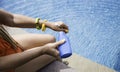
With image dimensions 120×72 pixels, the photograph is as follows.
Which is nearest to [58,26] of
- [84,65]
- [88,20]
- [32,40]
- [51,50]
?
[32,40]

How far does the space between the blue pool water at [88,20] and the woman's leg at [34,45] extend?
115 centimetres

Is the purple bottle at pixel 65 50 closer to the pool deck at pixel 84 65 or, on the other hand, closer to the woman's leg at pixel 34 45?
the woman's leg at pixel 34 45

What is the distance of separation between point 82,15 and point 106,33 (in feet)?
2.13

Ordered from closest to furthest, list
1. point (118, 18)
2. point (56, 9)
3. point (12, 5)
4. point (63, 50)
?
point (63, 50), point (118, 18), point (56, 9), point (12, 5)

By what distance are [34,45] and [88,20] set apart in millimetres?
1875

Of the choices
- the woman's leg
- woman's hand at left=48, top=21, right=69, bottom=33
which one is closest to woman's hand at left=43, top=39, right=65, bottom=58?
the woman's leg

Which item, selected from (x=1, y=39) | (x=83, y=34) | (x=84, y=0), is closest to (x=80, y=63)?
(x=83, y=34)

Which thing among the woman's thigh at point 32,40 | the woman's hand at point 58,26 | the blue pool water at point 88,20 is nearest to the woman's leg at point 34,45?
the woman's thigh at point 32,40

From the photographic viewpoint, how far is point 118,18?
3957 millimetres

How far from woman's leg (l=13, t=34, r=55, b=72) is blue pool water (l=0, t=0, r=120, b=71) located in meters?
1.15

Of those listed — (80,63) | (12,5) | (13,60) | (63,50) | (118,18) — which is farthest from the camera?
(12,5)

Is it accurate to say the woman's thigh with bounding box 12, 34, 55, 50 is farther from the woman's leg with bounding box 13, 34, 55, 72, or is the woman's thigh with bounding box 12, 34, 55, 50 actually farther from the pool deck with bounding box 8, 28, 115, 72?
the pool deck with bounding box 8, 28, 115, 72

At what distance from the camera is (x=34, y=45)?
2311 millimetres

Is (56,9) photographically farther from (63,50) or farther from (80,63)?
(63,50)
